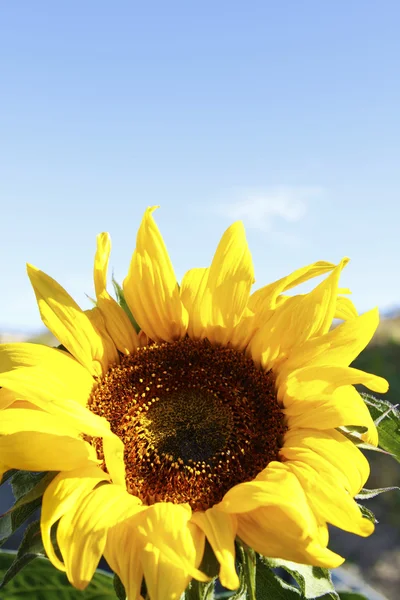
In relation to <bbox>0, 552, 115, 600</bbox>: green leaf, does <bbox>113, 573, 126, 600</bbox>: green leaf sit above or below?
above

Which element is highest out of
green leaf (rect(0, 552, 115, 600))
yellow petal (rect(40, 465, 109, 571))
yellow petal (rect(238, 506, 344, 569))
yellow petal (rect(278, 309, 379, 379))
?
yellow petal (rect(278, 309, 379, 379))

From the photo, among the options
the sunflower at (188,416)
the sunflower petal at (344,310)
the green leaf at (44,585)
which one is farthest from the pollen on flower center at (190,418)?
the green leaf at (44,585)

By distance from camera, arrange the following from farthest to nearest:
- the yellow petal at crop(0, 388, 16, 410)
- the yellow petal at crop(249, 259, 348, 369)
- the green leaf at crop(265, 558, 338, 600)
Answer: the yellow petal at crop(249, 259, 348, 369) < the yellow petal at crop(0, 388, 16, 410) < the green leaf at crop(265, 558, 338, 600)

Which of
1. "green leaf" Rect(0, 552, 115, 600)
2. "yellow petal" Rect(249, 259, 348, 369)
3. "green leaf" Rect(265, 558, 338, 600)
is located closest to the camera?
"green leaf" Rect(265, 558, 338, 600)

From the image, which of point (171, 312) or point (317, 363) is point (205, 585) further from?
point (171, 312)

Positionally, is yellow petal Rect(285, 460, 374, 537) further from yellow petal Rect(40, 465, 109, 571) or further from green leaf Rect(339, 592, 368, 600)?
green leaf Rect(339, 592, 368, 600)

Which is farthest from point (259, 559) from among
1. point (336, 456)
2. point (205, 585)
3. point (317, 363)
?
point (317, 363)

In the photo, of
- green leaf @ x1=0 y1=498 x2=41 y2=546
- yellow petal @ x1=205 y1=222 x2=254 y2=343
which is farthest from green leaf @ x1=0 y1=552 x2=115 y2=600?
yellow petal @ x1=205 y1=222 x2=254 y2=343

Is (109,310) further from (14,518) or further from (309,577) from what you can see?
(309,577)

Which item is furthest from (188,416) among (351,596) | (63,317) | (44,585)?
(351,596)
